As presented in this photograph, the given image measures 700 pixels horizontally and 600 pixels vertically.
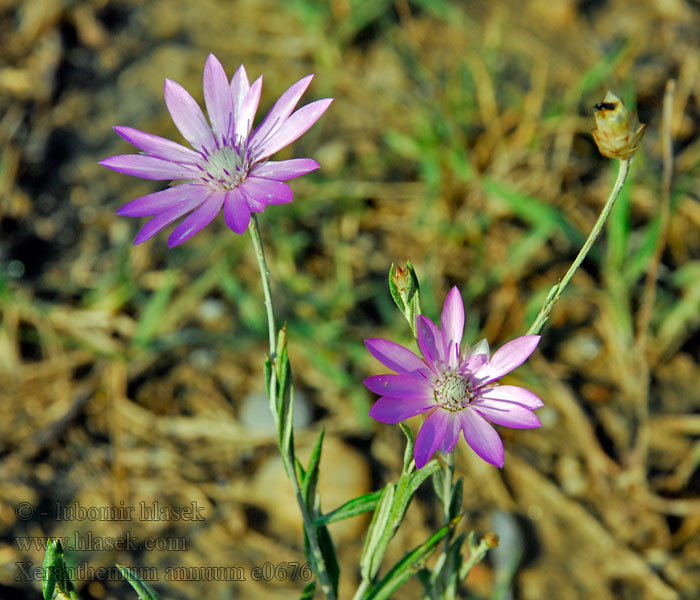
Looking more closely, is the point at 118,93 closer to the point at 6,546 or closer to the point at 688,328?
the point at 6,546

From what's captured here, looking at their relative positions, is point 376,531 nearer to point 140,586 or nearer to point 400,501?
point 400,501

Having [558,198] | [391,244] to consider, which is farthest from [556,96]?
[391,244]

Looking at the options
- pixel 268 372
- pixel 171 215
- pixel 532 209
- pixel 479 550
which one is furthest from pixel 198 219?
pixel 532 209

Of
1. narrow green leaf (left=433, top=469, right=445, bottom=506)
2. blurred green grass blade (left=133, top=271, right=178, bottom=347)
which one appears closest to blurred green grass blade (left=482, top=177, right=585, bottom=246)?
blurred green grass blade (left=133, top=271, right=178, bottom=347)

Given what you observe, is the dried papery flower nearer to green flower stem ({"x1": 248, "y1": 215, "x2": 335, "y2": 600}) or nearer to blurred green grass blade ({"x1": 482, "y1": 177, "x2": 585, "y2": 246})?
green flower stem ({"x1": 248, "y1": 215, "x2": 335, "y2": 600})

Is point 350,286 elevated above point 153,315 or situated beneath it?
elevated above
